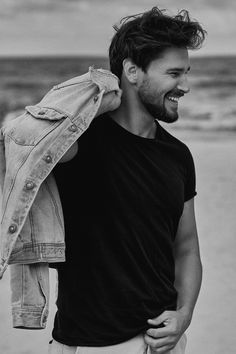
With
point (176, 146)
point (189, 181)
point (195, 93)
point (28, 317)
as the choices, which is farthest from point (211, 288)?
point (195, 93)

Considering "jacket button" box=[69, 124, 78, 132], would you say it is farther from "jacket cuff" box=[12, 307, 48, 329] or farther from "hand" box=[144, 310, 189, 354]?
"hand" box=[144, 310, 189, 354]

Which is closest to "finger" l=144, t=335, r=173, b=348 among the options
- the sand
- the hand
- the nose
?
the hand

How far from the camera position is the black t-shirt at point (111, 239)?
287cm

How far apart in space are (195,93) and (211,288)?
24315 millimetres

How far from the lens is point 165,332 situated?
2.95m

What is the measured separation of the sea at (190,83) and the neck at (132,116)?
16219mm

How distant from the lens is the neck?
303 centimetres

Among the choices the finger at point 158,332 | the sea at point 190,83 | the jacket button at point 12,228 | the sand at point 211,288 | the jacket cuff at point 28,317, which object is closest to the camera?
the jacket button at point 12,228

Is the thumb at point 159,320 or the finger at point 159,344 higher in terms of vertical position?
the thumb at point 159,320

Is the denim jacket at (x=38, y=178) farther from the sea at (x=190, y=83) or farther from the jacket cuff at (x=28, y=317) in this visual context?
the sea at (x=190, y=83)

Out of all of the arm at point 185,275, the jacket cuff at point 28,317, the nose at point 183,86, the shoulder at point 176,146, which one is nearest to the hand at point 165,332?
the arm at point 185,275

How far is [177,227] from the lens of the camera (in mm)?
3180

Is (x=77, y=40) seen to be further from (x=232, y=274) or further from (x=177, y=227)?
(x=177, y=227)

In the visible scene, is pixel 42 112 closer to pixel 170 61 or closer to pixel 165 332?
pixel 170 61
